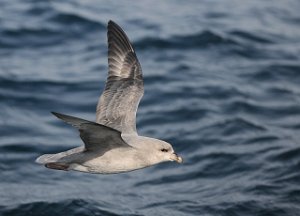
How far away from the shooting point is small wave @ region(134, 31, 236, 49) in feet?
48.1

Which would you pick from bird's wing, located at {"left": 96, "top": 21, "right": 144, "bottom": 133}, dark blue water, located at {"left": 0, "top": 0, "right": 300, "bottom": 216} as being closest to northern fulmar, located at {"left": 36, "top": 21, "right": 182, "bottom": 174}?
bird's wing, located at {"left": 96, "top": 21, "right": 144, "bottom": 133}

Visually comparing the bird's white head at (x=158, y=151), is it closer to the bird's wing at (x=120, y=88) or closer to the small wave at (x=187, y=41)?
the bird's wing at (x=120, y=88)

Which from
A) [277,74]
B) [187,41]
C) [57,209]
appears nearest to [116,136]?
[57,209]

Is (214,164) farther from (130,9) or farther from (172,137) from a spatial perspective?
(130,9)

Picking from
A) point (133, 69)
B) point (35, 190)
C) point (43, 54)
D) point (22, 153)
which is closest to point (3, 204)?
point (35, 190)

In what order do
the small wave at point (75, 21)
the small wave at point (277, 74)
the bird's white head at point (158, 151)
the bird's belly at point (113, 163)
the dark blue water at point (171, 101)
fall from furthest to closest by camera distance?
the small wave at point (75, 21) < the small wave at point (277, 74) < the dark blue water at point (171, 101) < the bird's white head at point (158, 151) < the bird's belly at point (113, 163)

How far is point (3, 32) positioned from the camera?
14430 millimetres

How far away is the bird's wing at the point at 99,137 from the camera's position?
6898 millimetres

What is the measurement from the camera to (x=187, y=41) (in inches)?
587

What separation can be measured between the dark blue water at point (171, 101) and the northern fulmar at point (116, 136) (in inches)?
66.9

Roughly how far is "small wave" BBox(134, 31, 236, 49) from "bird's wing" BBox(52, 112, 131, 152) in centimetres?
721

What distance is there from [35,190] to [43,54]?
432 centimetres

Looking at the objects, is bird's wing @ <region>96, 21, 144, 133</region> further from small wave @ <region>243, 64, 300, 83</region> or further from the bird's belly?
small wave @ <region>243, 64, 300, 83</region>

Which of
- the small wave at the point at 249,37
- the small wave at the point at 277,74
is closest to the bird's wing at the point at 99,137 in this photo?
the small wave at the point at 277,74
